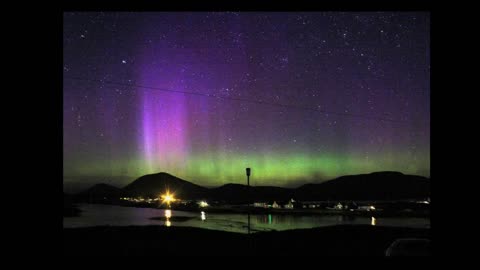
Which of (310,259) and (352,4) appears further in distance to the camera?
(310,259)

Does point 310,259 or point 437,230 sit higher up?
point 437,230

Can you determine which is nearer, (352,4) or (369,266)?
(352,4)

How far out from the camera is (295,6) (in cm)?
466

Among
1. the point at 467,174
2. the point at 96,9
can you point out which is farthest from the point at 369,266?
the point at 96,9

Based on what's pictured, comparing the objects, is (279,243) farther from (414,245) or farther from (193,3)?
(193,3)

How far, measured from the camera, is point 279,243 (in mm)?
20219
